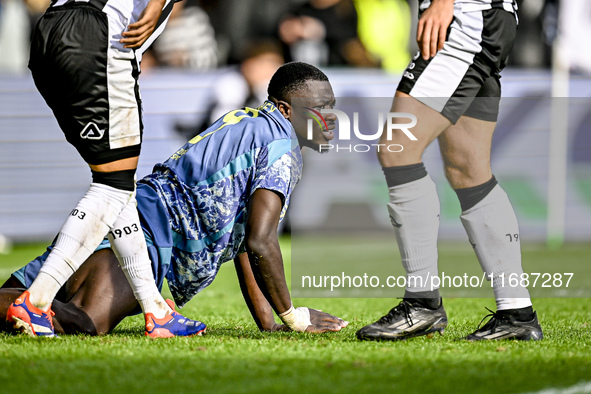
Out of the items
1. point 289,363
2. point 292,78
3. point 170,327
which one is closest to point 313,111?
point 292,78

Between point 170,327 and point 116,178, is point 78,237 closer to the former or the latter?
point 116,178

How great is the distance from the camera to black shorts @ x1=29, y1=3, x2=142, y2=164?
10.3ft

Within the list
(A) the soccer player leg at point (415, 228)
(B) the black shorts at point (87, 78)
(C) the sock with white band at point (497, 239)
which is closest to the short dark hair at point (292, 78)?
(A) the soccer player leg at point (415, 228)

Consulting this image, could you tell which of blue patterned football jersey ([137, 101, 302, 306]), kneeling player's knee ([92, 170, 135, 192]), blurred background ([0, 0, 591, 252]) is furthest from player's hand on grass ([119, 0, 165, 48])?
blurred background ([0, 0, 591, 252])

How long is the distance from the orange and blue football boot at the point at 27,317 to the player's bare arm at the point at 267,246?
2.96 feet

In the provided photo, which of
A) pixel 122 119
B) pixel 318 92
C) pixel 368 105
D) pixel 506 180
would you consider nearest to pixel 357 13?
pixel 368 105

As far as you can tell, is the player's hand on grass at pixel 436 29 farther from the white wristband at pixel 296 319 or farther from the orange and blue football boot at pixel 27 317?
the orange and blue football boot at pixel 27 317

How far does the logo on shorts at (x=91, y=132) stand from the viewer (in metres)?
3.17

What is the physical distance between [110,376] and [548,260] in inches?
259

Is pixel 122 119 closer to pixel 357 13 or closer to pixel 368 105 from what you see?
pixel 368 105

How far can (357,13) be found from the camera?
1141cm

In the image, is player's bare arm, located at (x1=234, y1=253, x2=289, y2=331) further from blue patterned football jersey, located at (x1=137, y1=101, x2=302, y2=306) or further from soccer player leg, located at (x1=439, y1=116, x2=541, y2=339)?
soccer player leg, located at (x1=439, y1=116, x2=541, y2=339)

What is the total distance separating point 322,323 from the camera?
3676 millimetres

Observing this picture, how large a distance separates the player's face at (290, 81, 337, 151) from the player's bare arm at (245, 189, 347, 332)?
19.4 inches
